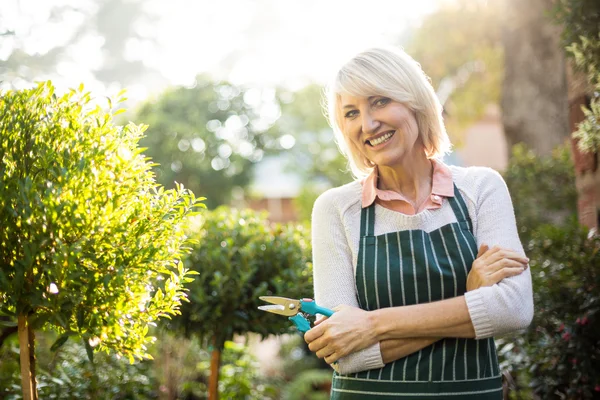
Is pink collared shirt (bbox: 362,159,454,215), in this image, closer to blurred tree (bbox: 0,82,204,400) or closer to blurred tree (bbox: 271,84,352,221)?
blurred tree (bbox: 0,82,204,400)

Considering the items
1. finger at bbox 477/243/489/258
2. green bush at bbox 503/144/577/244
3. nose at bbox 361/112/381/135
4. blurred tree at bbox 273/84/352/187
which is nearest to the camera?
finger at bbox 477/243/489/258

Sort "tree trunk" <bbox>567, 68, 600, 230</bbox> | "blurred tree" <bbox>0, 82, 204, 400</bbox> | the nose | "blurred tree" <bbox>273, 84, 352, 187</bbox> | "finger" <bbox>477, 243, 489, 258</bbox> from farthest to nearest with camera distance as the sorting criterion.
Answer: "blurred tree" <bbox>273, 84, 352, 187</bbox>, "tree trunk" <bbox>567, 68, 600, 230</bbox>, the nose, "finger" <bbox>477, 243, 489, 258</bbox>, "blurred tree" <bbox>0, 82, 204, 400</bbox>

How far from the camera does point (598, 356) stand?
350 cm

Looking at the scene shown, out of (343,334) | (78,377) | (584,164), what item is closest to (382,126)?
(343,334)

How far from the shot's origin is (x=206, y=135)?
50.2 ft

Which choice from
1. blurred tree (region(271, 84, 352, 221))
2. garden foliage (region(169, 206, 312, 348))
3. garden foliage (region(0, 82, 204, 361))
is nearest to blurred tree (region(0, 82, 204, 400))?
garden foliage (region(0, 82, 204, 361))

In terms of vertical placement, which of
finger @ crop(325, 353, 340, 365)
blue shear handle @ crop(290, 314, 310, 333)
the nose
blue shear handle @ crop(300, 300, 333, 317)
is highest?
the nose

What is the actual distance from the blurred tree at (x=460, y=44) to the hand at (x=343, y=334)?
11.0 m

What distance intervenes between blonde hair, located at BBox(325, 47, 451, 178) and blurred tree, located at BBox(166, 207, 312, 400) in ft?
5.07

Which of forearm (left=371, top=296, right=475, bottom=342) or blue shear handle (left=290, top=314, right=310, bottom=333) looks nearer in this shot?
forearm (left=371, top=296, right=475, bottom=342)

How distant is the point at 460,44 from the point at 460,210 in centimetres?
1155

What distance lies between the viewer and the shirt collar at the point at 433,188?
7.29 ft

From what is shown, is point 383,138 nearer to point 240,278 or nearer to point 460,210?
point 460,210

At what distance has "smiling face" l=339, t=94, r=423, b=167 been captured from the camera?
2201 mm
